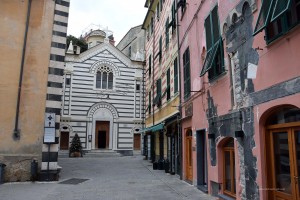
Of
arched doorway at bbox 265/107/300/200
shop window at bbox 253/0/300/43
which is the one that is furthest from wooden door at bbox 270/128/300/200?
shop window at bbox 253/0/300/43

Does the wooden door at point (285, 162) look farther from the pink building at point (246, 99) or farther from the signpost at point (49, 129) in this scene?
the signpost at point (49, 129)

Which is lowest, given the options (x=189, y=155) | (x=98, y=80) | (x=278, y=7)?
(x=189, y=155)

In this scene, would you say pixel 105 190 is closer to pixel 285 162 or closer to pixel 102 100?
pixel 285 162

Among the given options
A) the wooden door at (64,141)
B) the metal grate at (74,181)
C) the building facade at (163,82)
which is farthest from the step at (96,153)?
the metal grate at (74,181)

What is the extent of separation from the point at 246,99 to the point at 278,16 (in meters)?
2.40

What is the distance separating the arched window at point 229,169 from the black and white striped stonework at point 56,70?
6.97m

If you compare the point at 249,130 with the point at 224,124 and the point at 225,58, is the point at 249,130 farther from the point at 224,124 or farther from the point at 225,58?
the point at 225,58

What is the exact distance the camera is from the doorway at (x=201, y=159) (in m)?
10.4

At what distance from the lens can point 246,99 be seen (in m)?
7.05

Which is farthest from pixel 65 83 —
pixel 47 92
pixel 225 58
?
pixel 225 58

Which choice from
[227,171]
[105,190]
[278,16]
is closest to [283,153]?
[278,16]

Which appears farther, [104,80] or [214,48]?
[104,80]

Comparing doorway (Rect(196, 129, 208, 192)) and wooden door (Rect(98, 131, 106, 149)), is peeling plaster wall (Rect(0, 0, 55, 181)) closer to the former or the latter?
doorway (Rect(196, 129, 208, 192))

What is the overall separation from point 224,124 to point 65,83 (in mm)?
22238
